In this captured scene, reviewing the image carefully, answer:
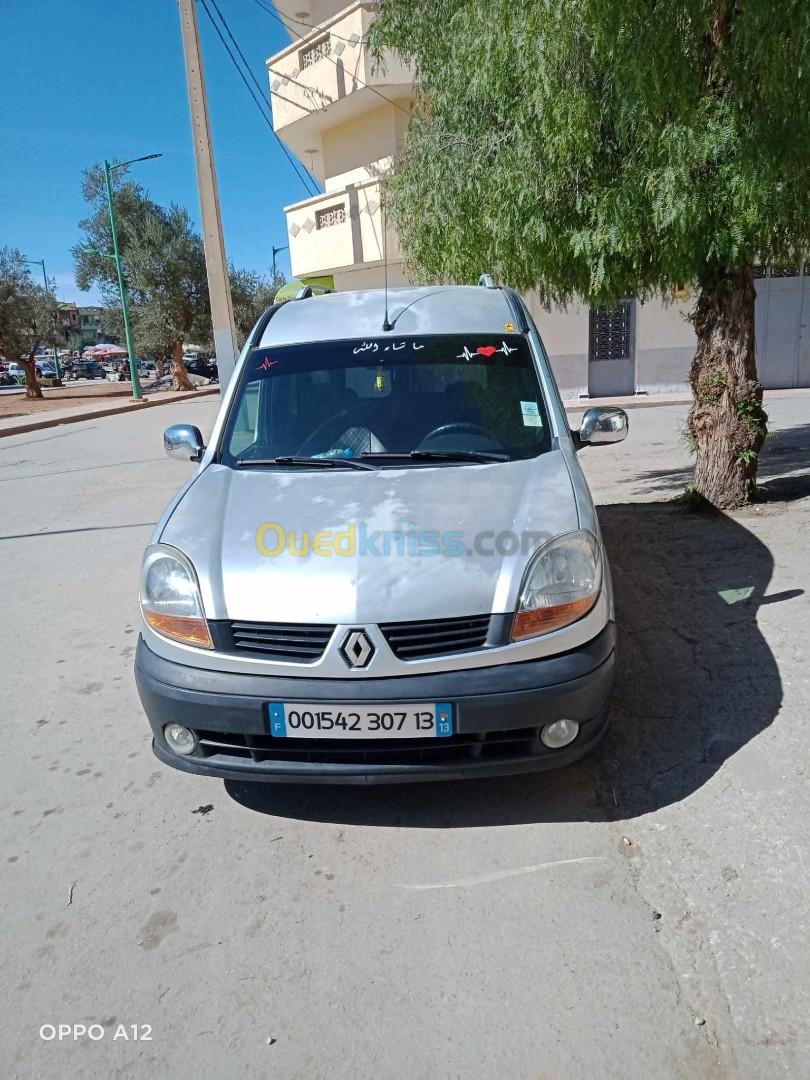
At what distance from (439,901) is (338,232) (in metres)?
19.0

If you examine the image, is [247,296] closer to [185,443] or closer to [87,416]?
[87,416]

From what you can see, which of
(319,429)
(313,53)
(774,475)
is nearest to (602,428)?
(319,429)

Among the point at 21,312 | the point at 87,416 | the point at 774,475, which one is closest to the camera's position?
the point at 774,475

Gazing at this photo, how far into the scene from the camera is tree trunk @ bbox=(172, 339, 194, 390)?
1475 inches

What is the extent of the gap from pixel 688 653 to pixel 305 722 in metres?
2.33

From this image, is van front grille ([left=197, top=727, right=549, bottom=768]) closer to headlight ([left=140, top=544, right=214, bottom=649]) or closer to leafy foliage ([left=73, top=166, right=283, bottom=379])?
headlight ([left=140, top=544, right=214, bottom=649])

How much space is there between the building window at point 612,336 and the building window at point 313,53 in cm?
921

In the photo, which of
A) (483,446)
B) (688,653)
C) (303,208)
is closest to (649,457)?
(688,653)

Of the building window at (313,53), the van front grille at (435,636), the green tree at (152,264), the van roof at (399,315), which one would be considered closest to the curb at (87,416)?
the green tree at (152,264)

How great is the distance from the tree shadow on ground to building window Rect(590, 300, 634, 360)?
328 inches

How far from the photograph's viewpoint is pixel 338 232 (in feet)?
62.3

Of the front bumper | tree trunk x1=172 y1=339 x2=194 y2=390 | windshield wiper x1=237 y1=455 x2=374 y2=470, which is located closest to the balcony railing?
windshield wiper x1=237 y1=455 x2=374 y2=470

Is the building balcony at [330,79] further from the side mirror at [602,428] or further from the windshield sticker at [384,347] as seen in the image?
the side mirror at [602,428]

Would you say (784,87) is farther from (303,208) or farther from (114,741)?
(303,208)
